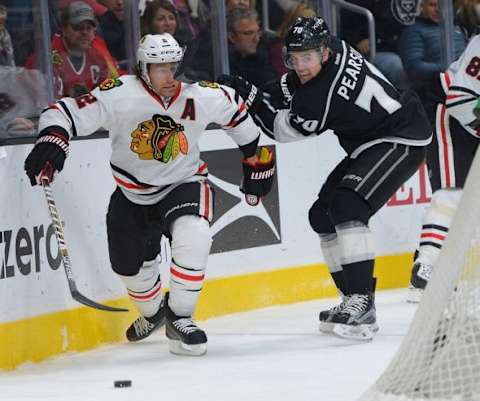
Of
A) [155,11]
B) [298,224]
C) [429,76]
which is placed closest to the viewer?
[155,11]

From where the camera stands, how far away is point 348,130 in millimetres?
6121

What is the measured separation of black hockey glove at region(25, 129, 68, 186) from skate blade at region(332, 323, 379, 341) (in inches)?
50.7

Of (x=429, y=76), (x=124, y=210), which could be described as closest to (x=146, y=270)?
(x=124, y=210)

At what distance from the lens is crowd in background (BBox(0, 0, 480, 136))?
6250mm

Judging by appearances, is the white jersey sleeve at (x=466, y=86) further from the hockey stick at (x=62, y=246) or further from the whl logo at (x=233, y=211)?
the hockey stick at (x=62, y=246)

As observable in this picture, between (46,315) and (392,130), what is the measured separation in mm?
1531

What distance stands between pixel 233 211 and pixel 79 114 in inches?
61.5

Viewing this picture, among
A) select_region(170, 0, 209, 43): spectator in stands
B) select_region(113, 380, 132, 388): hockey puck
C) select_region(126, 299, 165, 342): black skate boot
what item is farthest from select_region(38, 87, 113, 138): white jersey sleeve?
select_region(170, 0, 209, 43): spectator in stands

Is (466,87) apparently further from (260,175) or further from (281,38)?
(281,38)

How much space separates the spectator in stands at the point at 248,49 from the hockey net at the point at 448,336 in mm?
3224

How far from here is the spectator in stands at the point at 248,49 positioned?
7.37 meters

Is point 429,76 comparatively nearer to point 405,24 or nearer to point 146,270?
point 405,24

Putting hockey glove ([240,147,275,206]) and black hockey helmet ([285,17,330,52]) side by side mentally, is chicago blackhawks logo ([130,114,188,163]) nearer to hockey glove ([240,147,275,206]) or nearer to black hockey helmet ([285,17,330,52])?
hockey glove ([240,147,275,206])

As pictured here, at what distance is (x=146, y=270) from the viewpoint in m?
6.02
